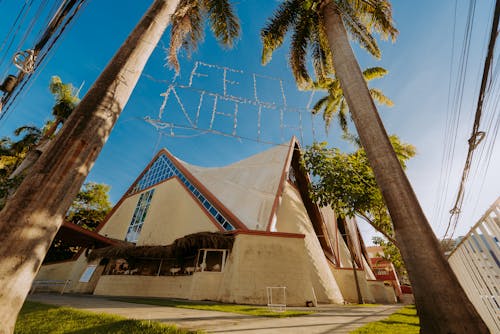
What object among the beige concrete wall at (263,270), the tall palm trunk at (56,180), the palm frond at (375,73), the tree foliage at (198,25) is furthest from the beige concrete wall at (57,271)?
the palm frond at (375,73)

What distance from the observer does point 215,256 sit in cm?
1325

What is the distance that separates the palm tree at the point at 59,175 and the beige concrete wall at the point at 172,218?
13.2 meters

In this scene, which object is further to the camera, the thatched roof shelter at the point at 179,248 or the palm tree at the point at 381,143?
the thatched roof shelter at the point at 179,248

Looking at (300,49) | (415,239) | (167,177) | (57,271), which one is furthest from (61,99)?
(415,239)

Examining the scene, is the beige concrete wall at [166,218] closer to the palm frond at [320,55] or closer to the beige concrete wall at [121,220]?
the beige concrete wall at [121,220]

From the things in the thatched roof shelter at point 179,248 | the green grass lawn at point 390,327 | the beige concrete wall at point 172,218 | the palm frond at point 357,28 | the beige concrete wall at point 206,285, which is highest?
the palm frond at point 357,28

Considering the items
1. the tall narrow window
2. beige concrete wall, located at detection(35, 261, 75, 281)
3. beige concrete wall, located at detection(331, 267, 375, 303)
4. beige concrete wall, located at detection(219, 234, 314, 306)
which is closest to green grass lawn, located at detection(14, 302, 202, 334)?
beige concrete wall, located at detection(219, 234, 314, 306)

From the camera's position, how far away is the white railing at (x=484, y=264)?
3004 millimetres

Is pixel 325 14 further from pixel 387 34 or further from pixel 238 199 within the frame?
pixel 238 199

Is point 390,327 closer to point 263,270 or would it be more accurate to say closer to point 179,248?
point 263,270

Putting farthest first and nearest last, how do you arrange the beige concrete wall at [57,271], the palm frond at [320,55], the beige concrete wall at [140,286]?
1. the beige concrete wall at [57,271]
2. the beige concrete wall at [140,286]
3. the palm frond at [320,55]

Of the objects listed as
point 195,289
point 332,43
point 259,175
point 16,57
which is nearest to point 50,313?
point 16,57

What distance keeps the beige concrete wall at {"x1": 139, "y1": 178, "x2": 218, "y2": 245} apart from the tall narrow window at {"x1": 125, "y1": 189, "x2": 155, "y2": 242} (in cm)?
91

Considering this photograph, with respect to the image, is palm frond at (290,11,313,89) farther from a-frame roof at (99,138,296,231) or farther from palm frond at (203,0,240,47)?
a-frame roof at (99,138,296,231)
